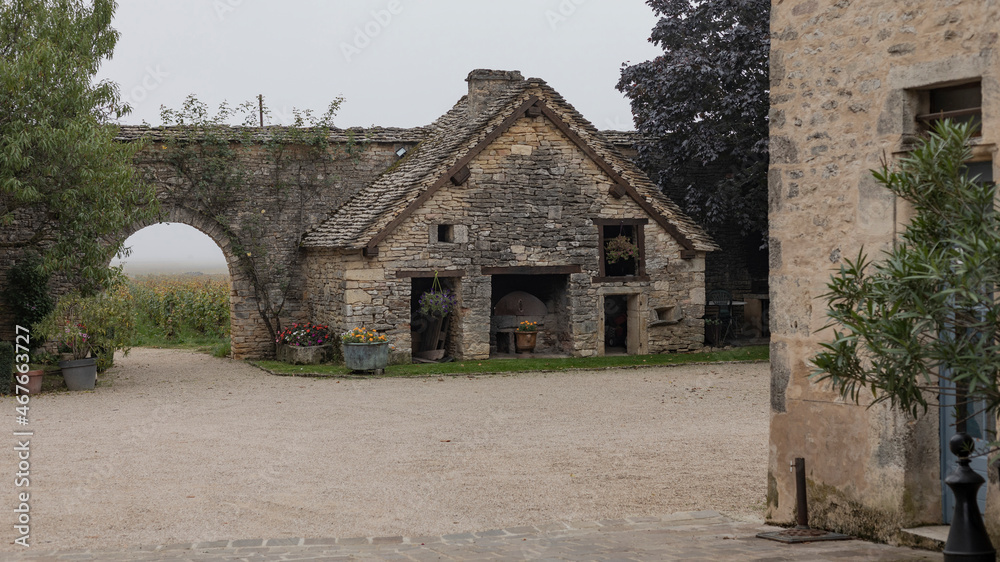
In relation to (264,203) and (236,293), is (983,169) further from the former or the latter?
(236,293)

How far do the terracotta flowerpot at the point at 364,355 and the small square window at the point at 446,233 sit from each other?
8.21 feet

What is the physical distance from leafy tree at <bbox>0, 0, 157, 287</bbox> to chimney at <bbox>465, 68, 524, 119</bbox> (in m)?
6.87

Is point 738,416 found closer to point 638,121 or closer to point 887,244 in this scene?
point 887,244

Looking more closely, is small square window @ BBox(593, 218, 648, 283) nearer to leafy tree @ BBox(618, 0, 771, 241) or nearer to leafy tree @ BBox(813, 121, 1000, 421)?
leafy tree @ BBox(618, 0, 771, 241)

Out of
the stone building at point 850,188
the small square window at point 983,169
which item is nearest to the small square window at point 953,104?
the stone building at point 850,188

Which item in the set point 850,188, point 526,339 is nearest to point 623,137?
point 526,339

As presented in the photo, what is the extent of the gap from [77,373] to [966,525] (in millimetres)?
13552

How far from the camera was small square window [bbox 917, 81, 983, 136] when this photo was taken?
563cm

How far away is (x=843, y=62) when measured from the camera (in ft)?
20.7

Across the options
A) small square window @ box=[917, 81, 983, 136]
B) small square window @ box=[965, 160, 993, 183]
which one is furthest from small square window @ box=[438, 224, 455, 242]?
small square window @ box=[965, 160, 993, 183]

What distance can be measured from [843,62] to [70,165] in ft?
38.5

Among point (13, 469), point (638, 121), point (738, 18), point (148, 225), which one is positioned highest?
point (738, 18)

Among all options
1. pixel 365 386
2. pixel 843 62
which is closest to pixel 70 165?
pixel 365 386

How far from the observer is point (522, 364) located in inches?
688
